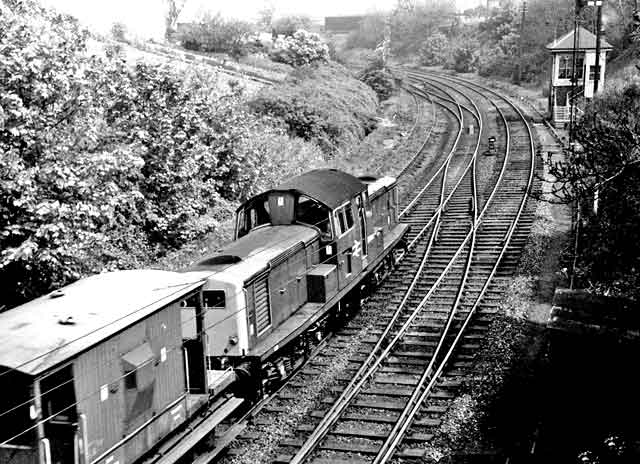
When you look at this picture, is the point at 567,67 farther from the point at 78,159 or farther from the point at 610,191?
the point at 78,159

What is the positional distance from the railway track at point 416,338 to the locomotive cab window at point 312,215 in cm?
256

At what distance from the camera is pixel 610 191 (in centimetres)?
1515

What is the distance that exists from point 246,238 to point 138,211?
7.38 meters

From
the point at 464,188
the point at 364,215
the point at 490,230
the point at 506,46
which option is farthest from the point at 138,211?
the point at 506,46

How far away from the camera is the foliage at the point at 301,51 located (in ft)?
175

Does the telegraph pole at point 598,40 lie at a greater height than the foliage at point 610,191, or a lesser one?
greater

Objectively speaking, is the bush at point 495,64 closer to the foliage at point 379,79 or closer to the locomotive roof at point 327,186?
the foliage at point 379,79

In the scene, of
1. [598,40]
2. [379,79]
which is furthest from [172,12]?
[598,40]

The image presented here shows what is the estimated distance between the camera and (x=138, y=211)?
21438 mm

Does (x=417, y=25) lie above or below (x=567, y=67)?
above

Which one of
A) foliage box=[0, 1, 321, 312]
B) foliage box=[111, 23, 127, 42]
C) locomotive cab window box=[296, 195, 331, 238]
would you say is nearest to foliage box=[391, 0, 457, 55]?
foliage box=[111, 23, 127, 42]

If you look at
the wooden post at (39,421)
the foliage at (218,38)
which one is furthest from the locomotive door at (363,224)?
the foliage at (218,38)

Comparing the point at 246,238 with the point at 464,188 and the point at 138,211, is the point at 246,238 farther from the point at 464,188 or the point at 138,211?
the point at 464,188

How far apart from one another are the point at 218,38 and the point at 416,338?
43.3 metres
